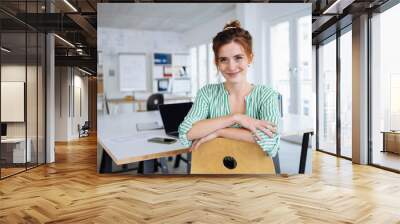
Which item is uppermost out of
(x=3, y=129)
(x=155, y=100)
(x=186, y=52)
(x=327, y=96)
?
(x=186, y=52)

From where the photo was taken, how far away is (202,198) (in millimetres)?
4332

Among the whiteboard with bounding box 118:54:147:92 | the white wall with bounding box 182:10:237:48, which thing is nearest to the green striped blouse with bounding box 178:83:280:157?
the white wall with bounding box 182:10:237:48

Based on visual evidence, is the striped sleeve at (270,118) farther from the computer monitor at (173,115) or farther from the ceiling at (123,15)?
the ceiling at (123,15)

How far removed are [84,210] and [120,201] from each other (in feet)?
1.55

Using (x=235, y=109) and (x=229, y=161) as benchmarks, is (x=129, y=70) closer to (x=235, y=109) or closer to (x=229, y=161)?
(x=235, y=109)

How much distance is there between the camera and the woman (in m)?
4.80

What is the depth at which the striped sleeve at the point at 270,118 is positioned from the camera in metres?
4.88

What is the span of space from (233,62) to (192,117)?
0.89 meters

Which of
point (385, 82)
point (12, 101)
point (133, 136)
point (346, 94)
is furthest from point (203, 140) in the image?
point (346, 94)

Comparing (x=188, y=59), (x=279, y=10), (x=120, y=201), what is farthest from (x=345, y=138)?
(x=120, y=201)

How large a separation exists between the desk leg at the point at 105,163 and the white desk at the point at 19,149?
5.05 ft

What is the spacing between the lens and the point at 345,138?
781cm

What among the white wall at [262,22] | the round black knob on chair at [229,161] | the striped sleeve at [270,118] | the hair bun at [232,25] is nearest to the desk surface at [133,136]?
the striped sleeve at [270,118]

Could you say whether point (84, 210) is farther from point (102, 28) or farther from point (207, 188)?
point (102, 28)
